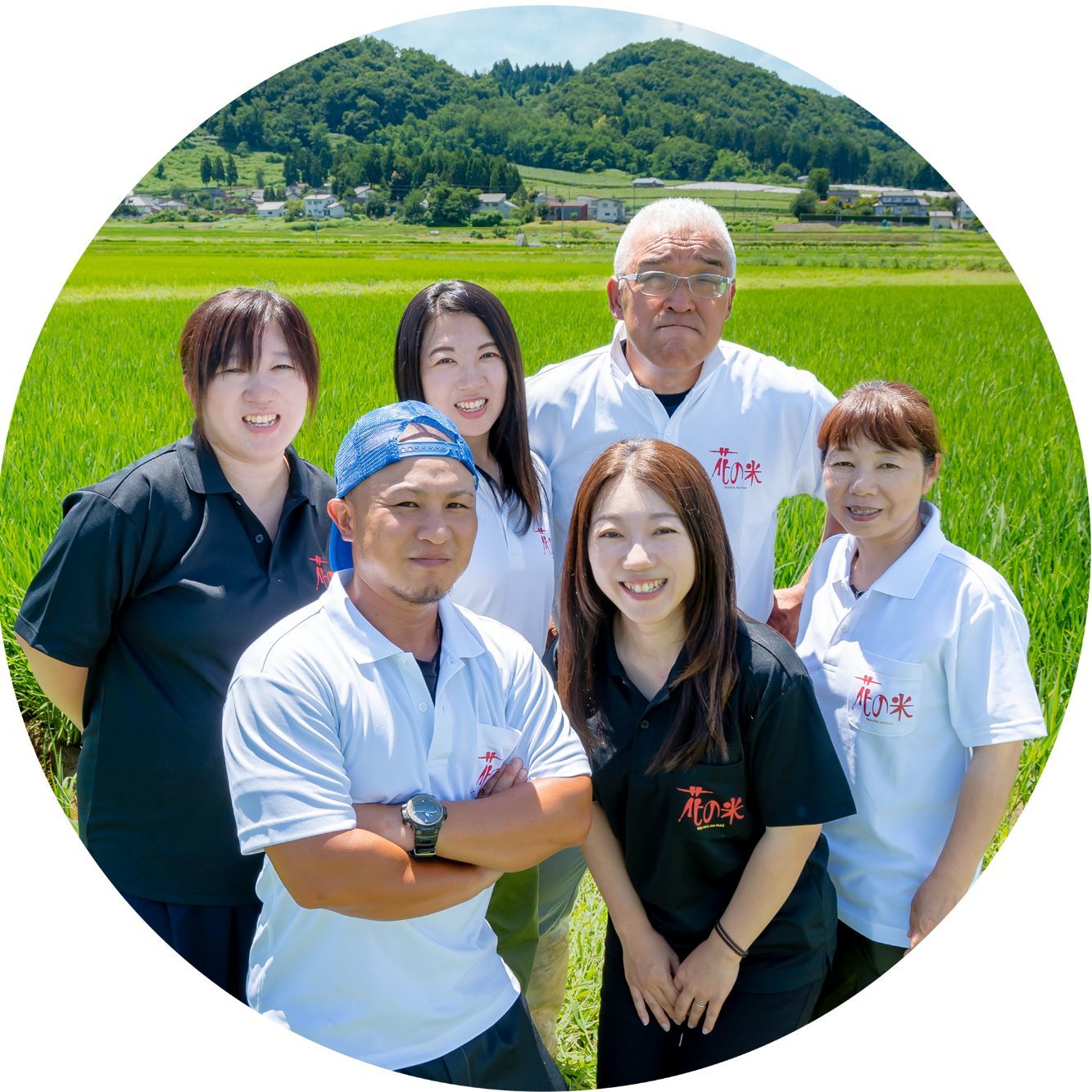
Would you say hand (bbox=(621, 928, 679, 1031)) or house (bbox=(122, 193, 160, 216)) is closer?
hand (bbox=(621, 928, 679, 1031))

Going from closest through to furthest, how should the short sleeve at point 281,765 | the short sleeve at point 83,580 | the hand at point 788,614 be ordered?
the short sleeve at point 281,765
the short sleeve at point 83,580
the hand at point 788,614

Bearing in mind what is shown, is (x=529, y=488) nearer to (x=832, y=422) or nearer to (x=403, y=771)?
(x=832, y=422)

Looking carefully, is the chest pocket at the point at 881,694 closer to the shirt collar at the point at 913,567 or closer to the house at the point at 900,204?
the shirt collar at the point at 913,567

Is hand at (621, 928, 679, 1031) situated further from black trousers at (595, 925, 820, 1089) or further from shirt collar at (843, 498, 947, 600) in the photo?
shirt collar at (843, 498, 947, 600)

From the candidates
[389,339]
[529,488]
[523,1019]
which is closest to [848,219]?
[389,339]

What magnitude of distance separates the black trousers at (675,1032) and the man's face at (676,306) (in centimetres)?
178

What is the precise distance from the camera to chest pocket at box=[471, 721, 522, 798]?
8.31 feet

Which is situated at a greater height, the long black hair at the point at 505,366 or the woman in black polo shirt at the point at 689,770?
the long black hair at the point at 505,366

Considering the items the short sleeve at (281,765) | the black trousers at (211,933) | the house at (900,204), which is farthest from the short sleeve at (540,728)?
the house at (900,204)

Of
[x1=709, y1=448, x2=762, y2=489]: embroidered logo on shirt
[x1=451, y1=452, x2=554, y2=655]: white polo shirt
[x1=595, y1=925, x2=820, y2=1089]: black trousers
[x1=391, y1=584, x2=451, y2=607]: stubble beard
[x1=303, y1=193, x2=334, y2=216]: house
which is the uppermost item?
[x1=303, y1=193, x2=334, y2=216]: house

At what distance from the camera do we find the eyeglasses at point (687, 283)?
336cm

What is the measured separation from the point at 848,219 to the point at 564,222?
1.38 metres

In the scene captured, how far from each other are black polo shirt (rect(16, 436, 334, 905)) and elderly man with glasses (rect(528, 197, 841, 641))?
92 centimetres

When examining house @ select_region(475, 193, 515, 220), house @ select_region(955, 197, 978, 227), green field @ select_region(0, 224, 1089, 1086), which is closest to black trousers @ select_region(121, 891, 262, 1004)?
green field @ select_region(0, 224, 1089, 1086)
